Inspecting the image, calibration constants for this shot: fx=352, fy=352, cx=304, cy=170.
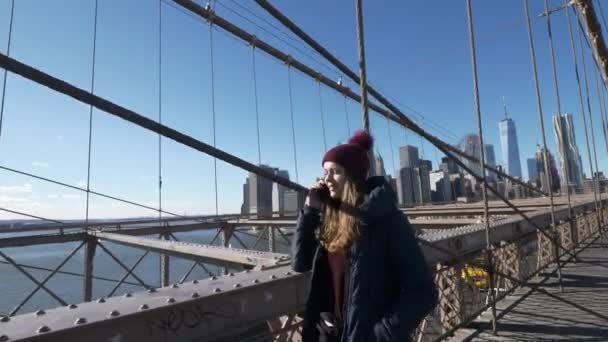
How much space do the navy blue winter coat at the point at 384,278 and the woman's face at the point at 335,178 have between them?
7.6 inches

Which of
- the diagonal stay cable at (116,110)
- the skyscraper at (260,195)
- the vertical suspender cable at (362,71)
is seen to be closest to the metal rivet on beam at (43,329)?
the diagonal stay cable at (116,110)

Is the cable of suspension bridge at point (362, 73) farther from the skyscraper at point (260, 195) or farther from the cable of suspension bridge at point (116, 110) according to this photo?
the skyscraper at point (260, 195)

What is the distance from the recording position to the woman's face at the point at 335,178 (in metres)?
1.81

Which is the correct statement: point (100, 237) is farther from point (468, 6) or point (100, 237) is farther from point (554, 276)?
point (554, 276)

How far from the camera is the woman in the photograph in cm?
151

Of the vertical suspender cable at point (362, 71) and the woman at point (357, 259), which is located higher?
the vertical suspender cable at point (362, 71)

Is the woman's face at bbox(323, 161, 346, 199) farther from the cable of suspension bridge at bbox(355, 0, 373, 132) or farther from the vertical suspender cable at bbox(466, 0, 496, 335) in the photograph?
the vertical suspender cable at bbox(466, 0, 496, 335)

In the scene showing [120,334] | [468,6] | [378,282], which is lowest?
[120,334]

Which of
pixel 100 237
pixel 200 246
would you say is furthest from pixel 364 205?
pixel 100 237

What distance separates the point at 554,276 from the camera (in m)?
6.68

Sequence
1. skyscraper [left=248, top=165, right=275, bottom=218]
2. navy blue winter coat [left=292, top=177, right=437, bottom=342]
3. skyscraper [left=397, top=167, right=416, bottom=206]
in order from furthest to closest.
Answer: skyscraper [left=397, top=167, right=416, bottom=206] → skyscraper [left=248, top=165, right=275, bottom=218] → navy blue winter coat [left=292, top=177, right=437, bottom=342]

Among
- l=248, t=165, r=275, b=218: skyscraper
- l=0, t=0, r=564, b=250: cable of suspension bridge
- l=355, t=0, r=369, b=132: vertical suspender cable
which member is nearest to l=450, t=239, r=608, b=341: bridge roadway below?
l=355, t=0, r=369, b=132: vertical suspender cable

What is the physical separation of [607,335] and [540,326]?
61cm

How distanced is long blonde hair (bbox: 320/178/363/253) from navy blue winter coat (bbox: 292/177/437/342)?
0.04m
